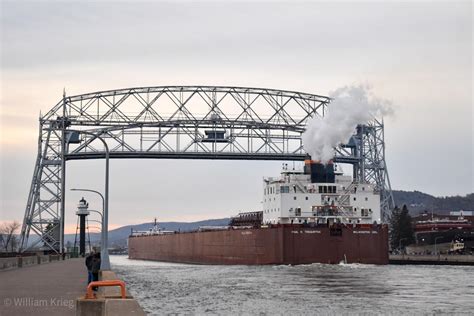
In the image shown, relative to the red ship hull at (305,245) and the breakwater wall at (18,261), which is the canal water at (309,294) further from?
the red ship hull at (305,245)

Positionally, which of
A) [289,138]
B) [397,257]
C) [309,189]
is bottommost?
[397,257]

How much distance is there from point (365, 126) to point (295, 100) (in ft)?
24.3

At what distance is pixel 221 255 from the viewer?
67.2 metres

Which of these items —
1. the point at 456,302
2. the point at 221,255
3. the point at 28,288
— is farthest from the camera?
the point at 221,255

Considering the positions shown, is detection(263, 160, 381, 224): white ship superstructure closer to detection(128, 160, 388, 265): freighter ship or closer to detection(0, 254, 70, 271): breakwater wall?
detection(128, 160, 388, 265): freighter ship

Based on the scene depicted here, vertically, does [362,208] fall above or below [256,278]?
above

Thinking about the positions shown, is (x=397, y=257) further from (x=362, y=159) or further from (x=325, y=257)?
(x=325, y=257)

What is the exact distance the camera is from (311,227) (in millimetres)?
56625

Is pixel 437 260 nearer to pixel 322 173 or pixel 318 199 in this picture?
pixel 322 173

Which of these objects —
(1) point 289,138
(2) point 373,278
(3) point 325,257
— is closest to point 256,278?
(2) point 373,278

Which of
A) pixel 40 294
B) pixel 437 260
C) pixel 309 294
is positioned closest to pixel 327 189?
pixel 437 260

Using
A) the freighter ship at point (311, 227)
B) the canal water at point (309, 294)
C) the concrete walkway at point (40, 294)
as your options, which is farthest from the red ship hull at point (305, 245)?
the concrete walkway at point (40, 294)

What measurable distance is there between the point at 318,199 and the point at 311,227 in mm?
4569

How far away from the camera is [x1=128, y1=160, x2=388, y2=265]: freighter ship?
5594 centimetres
